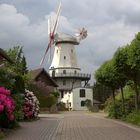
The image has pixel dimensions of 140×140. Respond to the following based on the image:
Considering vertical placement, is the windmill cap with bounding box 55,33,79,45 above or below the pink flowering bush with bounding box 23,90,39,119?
above

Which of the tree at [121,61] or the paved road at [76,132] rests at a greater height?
the tree at [121,61]

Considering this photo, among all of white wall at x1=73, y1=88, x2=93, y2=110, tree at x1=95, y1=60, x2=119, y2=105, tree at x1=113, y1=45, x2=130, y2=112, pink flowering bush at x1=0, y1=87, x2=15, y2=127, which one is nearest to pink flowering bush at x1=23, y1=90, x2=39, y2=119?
tree at x1=113, y1=45, x2=130, y2=112

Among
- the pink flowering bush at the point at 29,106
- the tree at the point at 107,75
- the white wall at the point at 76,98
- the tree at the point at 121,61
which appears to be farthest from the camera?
the white wall at the point at 76,98

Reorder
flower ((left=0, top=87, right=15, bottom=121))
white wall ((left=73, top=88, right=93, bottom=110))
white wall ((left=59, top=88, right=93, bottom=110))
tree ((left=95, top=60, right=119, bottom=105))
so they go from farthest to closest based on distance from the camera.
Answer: white wall ((left=73, top=88, right=93, bottom=110)) < white wall ((left=59, top=88, right=93, bottom=110)) < tree ((left=95, top=60, right=119, bottom=105)) < flower ((left=0, top=87, right=15, bottom=121))

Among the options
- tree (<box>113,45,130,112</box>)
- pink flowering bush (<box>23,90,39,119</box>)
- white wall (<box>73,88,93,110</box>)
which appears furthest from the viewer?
white wall (<box>73,88,93,110</box>)

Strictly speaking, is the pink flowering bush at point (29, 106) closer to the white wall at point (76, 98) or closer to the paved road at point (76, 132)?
the paved road at point (76, 132)

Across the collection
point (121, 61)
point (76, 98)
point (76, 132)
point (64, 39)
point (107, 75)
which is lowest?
point (76, 132)

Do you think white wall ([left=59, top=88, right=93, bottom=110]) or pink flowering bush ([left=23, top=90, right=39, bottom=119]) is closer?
pink flowering bush ([left=23, top=90, right=39, bottom=119])

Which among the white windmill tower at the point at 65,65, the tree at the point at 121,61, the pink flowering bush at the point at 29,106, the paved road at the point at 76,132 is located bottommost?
the paved road at the point at 76,132

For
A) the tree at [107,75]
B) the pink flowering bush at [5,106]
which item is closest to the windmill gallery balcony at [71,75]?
the tree at [107,75]

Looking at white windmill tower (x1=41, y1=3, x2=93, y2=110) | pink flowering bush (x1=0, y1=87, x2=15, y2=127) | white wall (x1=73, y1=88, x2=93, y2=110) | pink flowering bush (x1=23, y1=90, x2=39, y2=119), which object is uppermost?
white windmill tower (x1=41, y1=3, x2=93, y2=110)

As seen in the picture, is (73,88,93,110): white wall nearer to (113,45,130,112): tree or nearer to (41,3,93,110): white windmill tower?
(41,3,93,110): white windmill tower

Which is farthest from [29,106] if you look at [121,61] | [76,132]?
[76,132]

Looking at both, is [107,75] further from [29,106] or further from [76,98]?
[76,98]
